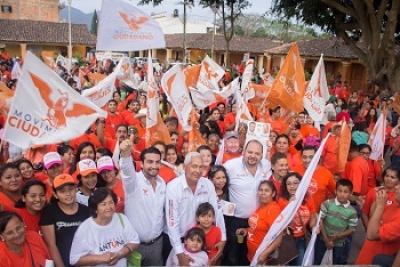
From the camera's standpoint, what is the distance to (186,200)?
11.7 ft

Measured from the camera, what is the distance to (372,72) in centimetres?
1378

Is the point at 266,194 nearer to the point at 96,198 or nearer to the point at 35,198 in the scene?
the point at 96,198

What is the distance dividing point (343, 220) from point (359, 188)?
2.81 feet

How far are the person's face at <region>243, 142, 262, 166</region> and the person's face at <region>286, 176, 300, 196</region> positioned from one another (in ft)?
1.43

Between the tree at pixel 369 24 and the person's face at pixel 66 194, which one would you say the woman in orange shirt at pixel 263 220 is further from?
the tree at pixel 369 24

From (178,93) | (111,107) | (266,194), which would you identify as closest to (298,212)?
(266,194)

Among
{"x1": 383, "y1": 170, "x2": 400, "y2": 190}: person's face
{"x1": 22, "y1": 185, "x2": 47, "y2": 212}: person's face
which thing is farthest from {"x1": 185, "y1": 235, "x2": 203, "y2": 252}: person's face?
{"x1": 383, "y1": 170, "x2": 400, "y2": 190}: person's face

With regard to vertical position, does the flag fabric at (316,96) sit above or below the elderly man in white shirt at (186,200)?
above

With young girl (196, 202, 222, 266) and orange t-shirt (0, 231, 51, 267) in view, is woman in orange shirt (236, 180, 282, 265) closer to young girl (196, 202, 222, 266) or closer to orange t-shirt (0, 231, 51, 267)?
young girl (196, 202, 222, 266)

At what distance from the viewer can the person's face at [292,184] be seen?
3.77 metres

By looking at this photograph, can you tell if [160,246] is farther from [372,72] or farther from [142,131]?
[372,72]

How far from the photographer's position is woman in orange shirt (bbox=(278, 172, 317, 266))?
3775 mm

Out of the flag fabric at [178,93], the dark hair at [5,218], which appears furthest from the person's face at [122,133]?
the dark hair at [5,218]

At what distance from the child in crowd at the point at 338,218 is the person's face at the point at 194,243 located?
1.38 meters
